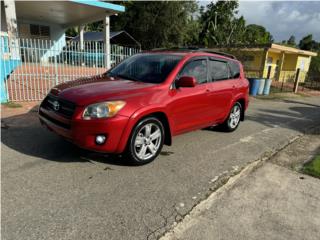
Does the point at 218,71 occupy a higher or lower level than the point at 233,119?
higher

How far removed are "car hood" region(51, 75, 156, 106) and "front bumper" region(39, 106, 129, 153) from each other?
0.88 feet

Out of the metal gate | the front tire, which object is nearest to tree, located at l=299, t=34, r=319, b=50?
the metal gate

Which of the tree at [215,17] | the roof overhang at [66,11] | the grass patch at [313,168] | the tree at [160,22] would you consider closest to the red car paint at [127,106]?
the grass patch at [313,168]

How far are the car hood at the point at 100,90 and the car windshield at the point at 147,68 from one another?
268mm

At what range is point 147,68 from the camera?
5004 millimetres

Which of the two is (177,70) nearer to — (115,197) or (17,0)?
(115,197)

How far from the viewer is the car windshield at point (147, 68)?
15.4 feet

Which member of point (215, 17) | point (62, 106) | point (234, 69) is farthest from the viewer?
point (215, 17)

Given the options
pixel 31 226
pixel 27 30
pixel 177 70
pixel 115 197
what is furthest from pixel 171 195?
pixel 27 30

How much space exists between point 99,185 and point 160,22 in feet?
90.0

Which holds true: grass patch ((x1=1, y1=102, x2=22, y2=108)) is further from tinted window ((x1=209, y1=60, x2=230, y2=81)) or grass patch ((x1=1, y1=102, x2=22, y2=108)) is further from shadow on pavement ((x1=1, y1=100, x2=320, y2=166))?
tinted window ((x1=209, y1=60, x2=230, y2=81))

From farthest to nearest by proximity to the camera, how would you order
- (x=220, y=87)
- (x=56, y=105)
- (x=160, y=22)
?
(x=160, y=22)
(x=220, y=87)
(x=56, y=105)

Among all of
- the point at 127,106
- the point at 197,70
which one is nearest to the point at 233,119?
the point at 197,70

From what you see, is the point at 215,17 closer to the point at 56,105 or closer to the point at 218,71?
the point at 218,71
